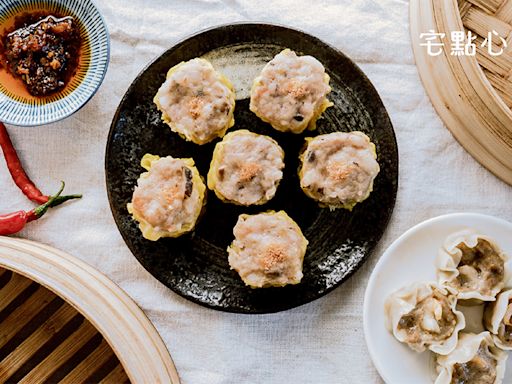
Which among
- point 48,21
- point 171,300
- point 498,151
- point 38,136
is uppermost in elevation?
point 48,21

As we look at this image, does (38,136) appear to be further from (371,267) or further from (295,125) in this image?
(371,267)

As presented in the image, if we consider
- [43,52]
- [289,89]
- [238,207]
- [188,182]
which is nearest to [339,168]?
[289,89]

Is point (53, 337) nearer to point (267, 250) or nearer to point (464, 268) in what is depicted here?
point (267, 250)

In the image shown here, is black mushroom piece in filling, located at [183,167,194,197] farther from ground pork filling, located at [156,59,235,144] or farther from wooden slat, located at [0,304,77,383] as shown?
wooden slat, located at [0,304,77,383]

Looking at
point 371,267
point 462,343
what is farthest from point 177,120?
point 462,343

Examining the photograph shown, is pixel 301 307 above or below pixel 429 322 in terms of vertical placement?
below

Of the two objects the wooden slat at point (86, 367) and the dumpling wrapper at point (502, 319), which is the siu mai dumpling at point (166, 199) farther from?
the dumpling wrapper at point (502, 319)

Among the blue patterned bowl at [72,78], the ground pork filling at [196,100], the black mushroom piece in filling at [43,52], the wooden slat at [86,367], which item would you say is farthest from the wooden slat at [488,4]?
the wooden slat at [86,367]
